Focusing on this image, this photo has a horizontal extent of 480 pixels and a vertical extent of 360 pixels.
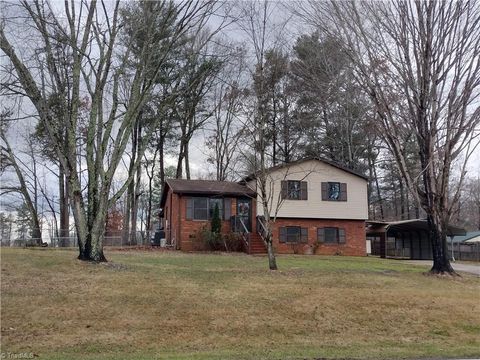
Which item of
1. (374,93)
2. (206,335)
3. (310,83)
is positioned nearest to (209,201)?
(310,83)

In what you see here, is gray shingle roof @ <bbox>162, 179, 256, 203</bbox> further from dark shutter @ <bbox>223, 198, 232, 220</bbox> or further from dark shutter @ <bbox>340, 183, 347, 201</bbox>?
Answer: dark shutter @ <bbox>340, 183, 347, 201</bbox>

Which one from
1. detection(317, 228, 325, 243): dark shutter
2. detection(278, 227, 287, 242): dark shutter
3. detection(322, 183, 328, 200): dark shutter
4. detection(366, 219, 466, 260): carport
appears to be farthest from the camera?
detection(366, 219, 466, 260): carport

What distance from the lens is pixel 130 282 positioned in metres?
14.2

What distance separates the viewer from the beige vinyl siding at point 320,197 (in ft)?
107

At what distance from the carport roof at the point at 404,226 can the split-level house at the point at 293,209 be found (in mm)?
3340

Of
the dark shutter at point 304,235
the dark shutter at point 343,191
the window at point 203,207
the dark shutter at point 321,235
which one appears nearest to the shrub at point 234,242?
the window at point 203,207

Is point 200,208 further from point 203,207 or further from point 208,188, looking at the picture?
point 208,188

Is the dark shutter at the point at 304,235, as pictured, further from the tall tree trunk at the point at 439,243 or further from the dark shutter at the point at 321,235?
the tall tree trunk at the point at 439,243

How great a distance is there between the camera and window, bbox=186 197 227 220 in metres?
31.6

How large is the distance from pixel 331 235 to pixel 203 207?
9061mm

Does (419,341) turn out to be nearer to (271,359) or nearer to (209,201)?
(271,359)

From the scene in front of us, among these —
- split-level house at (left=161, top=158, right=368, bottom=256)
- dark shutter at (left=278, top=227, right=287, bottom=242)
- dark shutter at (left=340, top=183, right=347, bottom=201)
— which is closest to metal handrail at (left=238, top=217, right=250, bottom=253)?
split-level house at (left=161, top=158, right=368, bottom=256)

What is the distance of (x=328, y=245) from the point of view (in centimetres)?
3338

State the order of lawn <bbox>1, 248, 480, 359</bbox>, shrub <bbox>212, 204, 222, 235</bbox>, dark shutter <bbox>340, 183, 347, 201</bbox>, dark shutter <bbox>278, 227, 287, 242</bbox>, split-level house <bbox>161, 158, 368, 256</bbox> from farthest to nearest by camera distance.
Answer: dark shutter <bbox>340, 183, 347, 201</bbox>
dark shutter <bbox>278, 227, 287, 242</bbox>
split-level house <bbox>161, 158, 368, 256</bbox>
shrub <bbox>212, 204, 222, 235</bbox>
lawn <bbox>1, 248, 480, 359</bbox>
